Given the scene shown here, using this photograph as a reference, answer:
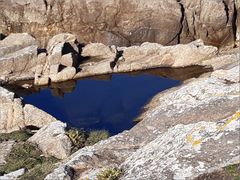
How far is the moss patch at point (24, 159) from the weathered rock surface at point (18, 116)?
8.45m

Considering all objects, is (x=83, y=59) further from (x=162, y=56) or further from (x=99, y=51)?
(x=162, y=56)

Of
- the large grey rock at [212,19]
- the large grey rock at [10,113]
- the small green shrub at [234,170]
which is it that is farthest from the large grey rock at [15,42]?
the small green shrub at [234,170]

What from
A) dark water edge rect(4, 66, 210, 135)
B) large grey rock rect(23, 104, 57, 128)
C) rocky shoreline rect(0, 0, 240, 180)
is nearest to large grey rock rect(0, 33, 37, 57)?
rocky shoreline rect(0, 0, 240, 180)

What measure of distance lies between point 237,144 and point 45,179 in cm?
686

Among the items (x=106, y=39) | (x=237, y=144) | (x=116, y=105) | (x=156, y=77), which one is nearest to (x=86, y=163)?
(x=237, y=144)

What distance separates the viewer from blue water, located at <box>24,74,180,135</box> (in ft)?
141

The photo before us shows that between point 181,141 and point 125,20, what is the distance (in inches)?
1818

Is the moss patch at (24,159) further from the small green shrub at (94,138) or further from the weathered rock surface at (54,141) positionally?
the small green shrub at (94,138)

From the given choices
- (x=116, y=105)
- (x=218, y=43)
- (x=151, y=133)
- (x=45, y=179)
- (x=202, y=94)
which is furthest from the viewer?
(x=218, y=43)

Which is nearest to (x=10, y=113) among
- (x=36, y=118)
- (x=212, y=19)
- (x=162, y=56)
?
(x=36, y=118)

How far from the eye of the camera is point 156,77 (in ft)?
174

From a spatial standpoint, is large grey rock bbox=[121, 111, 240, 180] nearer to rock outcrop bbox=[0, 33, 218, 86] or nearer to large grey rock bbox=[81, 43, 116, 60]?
rock outcrop bbox=[0, 33, 218, 86]

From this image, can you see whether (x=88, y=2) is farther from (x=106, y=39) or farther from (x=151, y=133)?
(x=151, y=133)

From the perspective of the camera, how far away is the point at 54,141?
2644 cm
